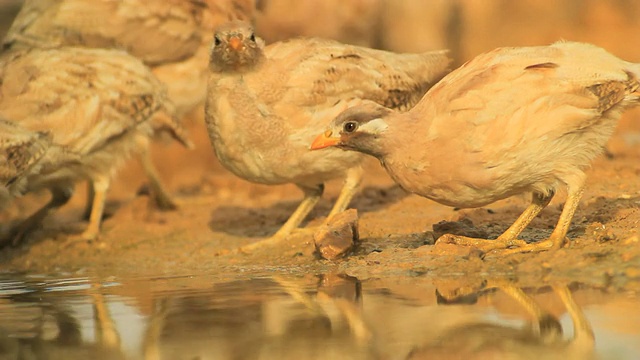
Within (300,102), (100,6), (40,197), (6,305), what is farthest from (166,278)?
(40,197)

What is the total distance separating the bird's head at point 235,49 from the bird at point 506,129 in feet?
6.25

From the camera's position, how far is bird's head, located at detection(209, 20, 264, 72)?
368 inches

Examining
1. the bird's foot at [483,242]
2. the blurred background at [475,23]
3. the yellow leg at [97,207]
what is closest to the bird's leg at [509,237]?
the bird's foot at [483,242]

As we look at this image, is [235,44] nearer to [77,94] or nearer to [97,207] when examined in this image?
[77,94]

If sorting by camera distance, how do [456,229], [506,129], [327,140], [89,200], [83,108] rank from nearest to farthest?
[506,129] → [327,140] → [456,229] → [83,108] → [89,200]

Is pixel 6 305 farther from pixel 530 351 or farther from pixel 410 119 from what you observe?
pixel 530 351

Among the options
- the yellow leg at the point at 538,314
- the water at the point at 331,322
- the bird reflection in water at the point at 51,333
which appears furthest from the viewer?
the bird reflection in water at the point at 51,333

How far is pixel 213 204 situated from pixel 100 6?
7.66 feet

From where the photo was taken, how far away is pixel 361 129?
7.54m

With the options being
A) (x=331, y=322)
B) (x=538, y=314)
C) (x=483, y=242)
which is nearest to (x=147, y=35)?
(x=483, y=242)

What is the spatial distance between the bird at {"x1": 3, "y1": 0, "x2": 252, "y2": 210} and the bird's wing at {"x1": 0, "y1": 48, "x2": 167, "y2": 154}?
2.20 ft

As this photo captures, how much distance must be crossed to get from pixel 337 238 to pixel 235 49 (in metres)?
1.92

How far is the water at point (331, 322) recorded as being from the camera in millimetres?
5062

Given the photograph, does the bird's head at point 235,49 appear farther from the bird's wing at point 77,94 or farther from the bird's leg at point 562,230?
the bird's leg at point 562,230
